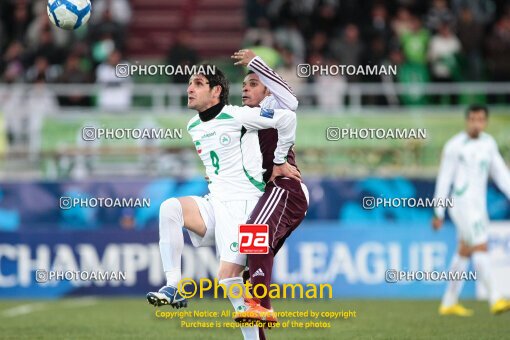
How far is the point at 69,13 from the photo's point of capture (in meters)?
12.4

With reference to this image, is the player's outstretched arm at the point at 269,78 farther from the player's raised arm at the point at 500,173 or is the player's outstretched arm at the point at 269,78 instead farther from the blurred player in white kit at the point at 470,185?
the player's raised arm at the point at 500,173

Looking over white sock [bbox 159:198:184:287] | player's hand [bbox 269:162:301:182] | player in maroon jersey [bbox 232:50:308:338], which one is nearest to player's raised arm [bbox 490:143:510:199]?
player in maroon jersey [bbox 232:50:308:338]

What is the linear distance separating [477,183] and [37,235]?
22.3ft

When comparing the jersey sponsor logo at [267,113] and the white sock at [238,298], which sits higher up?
the jersey sponsor logo at [267,113]

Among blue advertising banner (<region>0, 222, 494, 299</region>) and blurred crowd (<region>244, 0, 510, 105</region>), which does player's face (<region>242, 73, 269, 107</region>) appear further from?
blurred crowd (<region>244, 0, 510, 105</region>)

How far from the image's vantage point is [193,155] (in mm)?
20031

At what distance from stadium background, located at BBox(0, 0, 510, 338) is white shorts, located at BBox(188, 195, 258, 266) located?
4.18m

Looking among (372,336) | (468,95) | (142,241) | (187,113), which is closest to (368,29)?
(468,95)

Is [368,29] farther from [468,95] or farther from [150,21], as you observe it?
[150,21]

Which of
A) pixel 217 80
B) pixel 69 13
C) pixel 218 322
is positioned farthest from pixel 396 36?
pixel 217 80

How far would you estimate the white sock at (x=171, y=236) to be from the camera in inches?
423

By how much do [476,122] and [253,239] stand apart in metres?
6.03

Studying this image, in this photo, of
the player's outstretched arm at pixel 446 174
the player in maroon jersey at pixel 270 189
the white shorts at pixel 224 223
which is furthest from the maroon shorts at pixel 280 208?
the player's outstretched arm at pixel 446 174

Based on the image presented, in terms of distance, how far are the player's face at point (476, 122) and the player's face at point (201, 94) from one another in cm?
573
